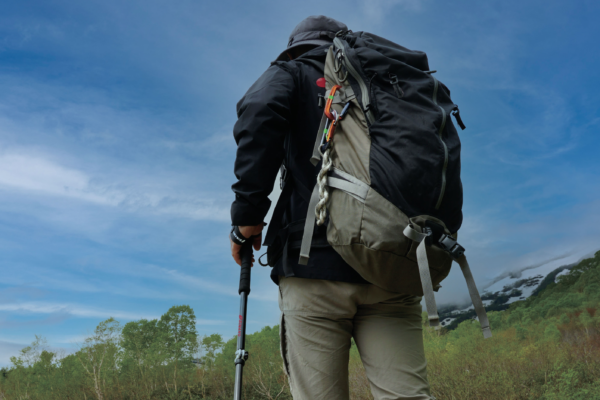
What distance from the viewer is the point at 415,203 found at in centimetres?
157

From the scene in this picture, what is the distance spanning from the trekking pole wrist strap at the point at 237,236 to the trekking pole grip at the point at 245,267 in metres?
0.06

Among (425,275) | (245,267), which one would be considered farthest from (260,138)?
(425,275)

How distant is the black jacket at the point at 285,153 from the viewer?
5.60 ft

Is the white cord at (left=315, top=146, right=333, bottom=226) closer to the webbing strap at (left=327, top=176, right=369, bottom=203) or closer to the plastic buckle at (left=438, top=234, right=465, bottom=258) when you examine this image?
the webbing strap at (left=327, top=176, right=369, bottom=203)

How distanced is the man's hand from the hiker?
0.05 metres

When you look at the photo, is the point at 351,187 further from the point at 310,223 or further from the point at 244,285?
the point at 244,285

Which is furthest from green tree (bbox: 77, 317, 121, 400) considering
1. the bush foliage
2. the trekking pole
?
the trekking pole

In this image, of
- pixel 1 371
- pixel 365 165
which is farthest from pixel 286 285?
pixel 1 371

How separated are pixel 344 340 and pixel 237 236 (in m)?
0.72

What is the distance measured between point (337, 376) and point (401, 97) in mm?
1197

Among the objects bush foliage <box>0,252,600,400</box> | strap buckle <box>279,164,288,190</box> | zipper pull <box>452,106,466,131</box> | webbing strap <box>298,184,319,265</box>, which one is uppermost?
zipper pull <box>452,106,466,131</box>

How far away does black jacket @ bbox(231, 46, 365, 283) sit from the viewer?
1.71 metres

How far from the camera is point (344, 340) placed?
1.77 meters

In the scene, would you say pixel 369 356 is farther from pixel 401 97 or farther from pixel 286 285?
pixel 401 97
